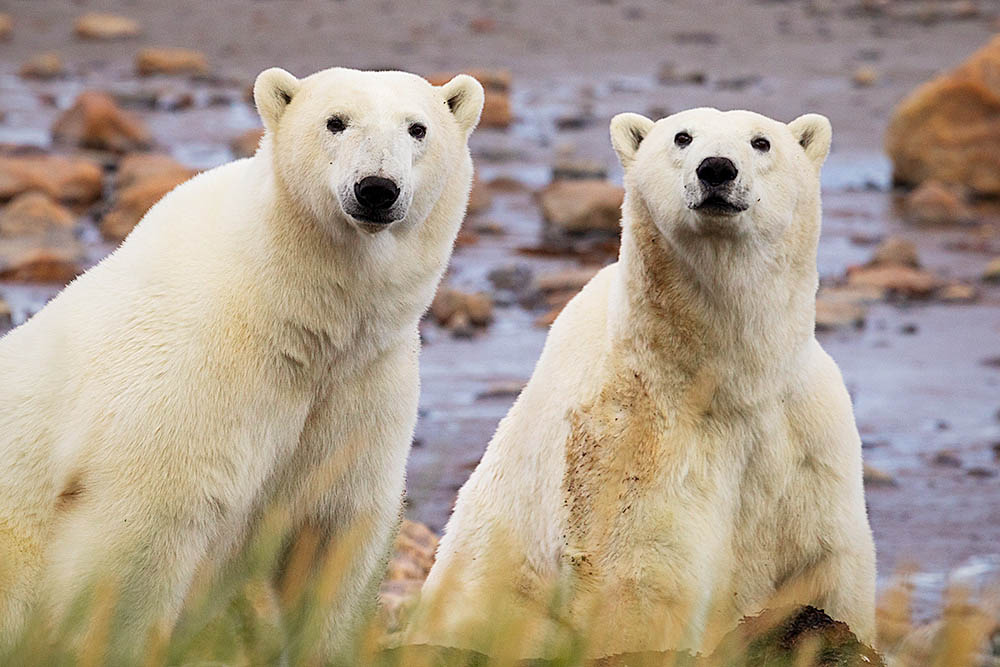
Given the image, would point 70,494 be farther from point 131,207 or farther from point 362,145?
point 131,207

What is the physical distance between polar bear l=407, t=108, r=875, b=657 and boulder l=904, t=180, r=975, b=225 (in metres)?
10.3

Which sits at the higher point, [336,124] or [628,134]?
[336,124]

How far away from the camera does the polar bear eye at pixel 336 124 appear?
4.44 meters

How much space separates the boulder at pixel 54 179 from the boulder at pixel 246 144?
5.06 ft

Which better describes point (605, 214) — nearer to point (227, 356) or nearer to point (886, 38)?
point (227, 356)

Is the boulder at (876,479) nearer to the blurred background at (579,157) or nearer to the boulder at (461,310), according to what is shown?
the blurred background at (579,157)

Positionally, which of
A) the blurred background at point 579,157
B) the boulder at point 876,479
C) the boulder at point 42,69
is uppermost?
the boulder at point 876,479

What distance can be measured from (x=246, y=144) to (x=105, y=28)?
693 centimetres

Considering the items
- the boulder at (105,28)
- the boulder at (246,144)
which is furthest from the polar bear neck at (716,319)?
the boulder at (105,28)

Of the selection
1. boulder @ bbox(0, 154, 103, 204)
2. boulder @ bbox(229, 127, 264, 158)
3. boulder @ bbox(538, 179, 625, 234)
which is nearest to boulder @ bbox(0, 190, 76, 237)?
boulder @ bbox(0, 154, 103, 204)

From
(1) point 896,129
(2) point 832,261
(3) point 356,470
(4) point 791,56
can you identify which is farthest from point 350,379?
(4) point 791,56

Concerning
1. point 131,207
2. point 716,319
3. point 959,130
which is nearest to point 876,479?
point 716,319

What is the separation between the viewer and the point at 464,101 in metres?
4.81

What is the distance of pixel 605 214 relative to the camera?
45.1ft
